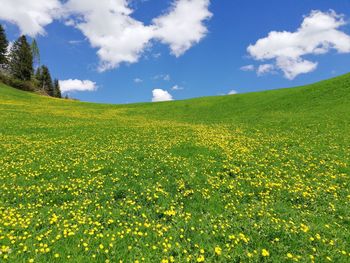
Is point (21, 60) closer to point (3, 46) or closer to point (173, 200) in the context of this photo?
point (3, 46)

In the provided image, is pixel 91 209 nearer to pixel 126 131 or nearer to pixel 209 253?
pixel 209 253

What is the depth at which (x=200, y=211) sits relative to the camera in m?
9.23

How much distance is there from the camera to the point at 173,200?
9742 mm

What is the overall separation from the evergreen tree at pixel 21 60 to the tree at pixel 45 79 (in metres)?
10.6

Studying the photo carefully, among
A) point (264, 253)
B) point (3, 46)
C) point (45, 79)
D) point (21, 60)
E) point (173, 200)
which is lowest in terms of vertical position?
point (264, 253)

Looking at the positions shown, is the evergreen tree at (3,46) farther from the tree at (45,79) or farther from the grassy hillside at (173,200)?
the grassy hillside at (173,200)

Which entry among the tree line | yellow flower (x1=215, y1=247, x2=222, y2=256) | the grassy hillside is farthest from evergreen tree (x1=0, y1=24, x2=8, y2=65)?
yellow flower (x1=215, y1=247, x2=222, y2=256)

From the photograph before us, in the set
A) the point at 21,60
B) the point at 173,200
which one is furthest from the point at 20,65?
the point at 173,200

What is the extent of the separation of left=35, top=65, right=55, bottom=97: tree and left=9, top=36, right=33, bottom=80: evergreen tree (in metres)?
10.6

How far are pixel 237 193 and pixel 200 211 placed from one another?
2.17 m

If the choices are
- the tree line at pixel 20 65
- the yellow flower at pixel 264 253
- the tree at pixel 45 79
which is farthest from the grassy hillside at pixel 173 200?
the tree at pixel 45 79

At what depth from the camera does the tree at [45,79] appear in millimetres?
106056

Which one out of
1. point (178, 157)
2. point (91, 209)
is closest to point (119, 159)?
point (178, 157)

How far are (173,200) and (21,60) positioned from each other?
103583 mm
